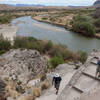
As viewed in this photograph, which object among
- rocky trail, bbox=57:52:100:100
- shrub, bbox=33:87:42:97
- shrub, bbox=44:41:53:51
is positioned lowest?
shrub, bbox=44:41:53:51

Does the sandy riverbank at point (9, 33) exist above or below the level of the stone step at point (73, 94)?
below

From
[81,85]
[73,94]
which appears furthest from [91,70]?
[73,94]

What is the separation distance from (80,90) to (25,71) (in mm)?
7537

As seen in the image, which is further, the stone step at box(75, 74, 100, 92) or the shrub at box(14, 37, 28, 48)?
the shrub at box(14, 37, 28, 48)

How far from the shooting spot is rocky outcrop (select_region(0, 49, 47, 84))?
13.3 metres

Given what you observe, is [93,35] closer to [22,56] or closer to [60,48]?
[60,48]

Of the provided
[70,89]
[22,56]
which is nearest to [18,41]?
[22,56]

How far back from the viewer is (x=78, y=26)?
4425 centimetres

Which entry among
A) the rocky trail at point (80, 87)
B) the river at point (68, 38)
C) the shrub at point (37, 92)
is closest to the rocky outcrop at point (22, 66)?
the shrub at point (37, 92)

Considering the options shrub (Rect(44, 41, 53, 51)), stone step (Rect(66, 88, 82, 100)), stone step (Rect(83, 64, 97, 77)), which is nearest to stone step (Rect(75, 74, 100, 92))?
stone step (Rect(66, 88, 82, 100))

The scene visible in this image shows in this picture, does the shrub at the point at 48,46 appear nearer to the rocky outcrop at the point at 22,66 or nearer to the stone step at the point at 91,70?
the rocky outcrop at the point at 22,66

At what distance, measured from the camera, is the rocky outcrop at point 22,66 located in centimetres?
1326

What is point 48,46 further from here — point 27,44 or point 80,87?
point 80,87

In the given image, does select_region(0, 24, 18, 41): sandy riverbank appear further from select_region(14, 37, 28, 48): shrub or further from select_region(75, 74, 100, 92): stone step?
select_region(75, 74, 100, 92): stone step
